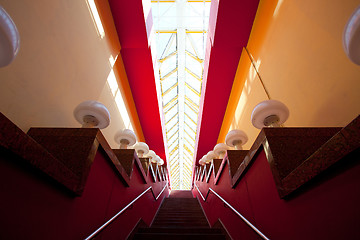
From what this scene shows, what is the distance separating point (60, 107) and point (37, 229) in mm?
2070

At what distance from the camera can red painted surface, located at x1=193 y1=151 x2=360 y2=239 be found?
1042mm

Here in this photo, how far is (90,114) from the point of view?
8.09 feet

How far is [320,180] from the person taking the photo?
1.25 metres

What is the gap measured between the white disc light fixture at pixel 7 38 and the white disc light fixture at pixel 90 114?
1.28 meters

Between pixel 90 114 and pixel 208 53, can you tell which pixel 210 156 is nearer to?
pixel 208 53

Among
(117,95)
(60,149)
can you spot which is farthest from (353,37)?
(117,95)

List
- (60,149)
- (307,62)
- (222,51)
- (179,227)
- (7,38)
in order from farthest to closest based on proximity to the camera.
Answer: (222,51), (179,227), (307,62), (60,149), (7,38)

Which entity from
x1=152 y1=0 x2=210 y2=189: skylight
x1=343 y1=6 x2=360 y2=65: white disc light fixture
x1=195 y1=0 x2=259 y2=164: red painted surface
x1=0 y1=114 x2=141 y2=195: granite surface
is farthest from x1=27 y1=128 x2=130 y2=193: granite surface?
x1=152 y1=0 x2=210 y2=189: skylight

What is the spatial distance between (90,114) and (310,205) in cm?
252

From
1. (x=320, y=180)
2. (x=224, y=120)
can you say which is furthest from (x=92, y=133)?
(x=224, y=120)

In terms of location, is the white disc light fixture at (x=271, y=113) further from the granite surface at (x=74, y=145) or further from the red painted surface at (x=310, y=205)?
the granite surface at (x=74, y=145)

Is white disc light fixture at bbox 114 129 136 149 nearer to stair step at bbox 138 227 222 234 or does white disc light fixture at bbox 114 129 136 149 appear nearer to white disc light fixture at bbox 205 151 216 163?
stair step at bbox 138 227 222 234

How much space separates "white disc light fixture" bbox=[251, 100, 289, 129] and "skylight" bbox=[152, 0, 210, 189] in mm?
5768

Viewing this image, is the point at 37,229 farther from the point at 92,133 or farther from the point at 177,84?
the point at 177,84
